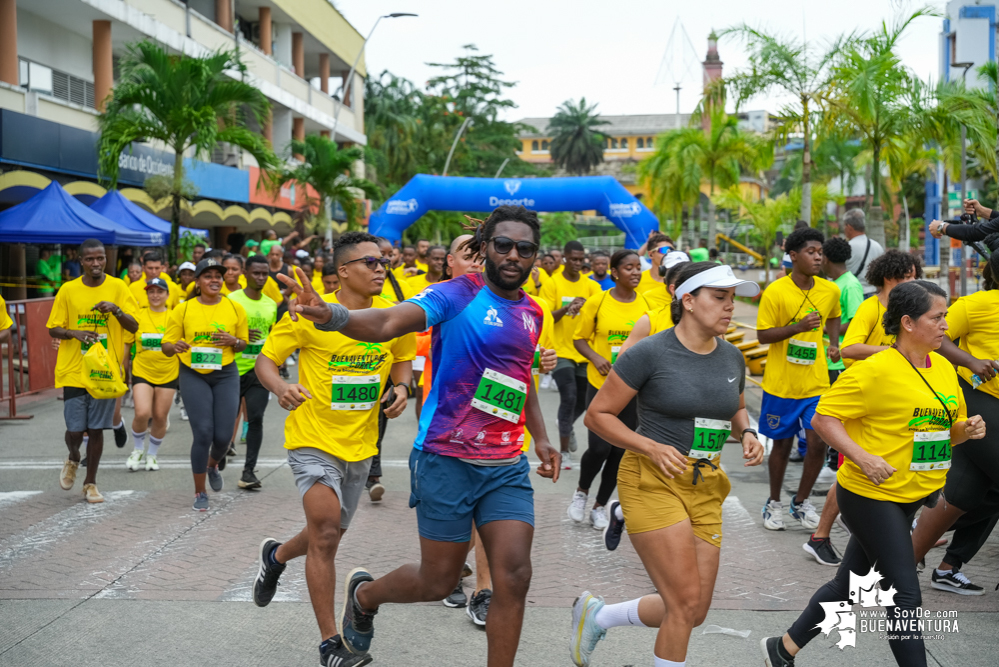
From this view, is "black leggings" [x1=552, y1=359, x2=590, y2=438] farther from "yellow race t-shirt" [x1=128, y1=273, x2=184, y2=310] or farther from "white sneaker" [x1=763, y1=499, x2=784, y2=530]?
"yellow race t-shirt" [x1=128, y1=273, x2=184, y2=310]

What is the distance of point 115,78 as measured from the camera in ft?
86.8

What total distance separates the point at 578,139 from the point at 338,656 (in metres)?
112

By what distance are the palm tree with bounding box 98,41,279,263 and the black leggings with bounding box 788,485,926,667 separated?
16368 millimetres

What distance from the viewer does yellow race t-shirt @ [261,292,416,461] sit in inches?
194

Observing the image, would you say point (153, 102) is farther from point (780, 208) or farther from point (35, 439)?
point (780, 208)

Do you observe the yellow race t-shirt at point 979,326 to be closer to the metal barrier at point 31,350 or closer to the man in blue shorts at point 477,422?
the man in blue shorts at point 477,422

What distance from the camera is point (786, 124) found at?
2041cm

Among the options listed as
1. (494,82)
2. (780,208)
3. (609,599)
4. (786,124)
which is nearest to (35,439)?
(609,599)

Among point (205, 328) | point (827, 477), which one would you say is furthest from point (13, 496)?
point (827, 477)

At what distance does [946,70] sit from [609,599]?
2008 inches

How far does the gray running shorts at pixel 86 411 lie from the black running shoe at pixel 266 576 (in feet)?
11.7

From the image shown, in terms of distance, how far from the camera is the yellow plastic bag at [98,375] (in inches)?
311

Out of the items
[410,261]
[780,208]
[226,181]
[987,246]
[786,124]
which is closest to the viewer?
[987,246]

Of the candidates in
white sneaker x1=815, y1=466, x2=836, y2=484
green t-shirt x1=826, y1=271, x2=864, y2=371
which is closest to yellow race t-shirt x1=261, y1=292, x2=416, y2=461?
green t-shirt x1=826, y1=271, x2=864, y2=371
